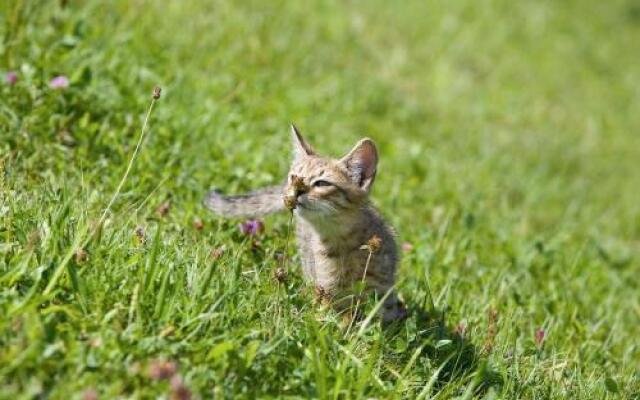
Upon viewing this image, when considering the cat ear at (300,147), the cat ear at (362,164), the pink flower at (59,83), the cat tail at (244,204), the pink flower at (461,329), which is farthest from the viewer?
the pink flower at (59,83)

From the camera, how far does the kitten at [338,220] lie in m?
4.22

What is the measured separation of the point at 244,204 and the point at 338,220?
0.64 meters

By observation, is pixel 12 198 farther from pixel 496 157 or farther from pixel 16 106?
pixel 496 157

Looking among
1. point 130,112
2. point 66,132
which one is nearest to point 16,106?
point 66,132

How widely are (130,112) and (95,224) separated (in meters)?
2.13

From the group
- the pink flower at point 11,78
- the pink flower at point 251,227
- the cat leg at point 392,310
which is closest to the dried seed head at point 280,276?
the cat leg at point 392,310

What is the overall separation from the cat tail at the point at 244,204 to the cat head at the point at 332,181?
24 cm

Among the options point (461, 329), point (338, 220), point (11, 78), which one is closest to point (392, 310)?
point (461, 329)

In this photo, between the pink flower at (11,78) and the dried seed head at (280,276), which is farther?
the pink flower at (11,78)

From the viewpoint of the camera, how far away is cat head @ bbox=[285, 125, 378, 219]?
4.21m

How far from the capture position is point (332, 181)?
4.38m

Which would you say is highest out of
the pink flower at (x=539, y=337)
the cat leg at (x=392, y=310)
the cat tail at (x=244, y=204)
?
the cat tail at (x=244, y=204)

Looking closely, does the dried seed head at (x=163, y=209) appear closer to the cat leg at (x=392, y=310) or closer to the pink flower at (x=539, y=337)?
the cat leg at (x=392, y=310)

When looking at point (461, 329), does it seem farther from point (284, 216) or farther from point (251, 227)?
point (284, 216)
